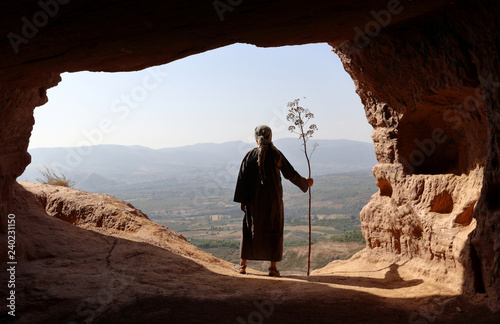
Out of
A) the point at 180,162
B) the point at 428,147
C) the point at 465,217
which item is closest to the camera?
the point at 465,217

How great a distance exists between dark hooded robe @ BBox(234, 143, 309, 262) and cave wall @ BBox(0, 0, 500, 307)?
5.79 feet

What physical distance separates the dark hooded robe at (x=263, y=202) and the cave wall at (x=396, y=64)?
69.5 inches

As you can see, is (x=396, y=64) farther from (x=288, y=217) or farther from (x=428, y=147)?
A: (x=288, y=217)

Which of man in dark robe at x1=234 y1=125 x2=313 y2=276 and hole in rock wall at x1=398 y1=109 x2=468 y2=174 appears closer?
hole in rock wall at x1=398 y1=109 x2=468 y2=174

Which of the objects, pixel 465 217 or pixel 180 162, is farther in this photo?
pixel 180 162

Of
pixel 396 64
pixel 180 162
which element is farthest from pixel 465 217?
pixel 180 162

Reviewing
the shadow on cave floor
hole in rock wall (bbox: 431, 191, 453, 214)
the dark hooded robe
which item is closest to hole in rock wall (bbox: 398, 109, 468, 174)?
hole in rock wall (bbox: 431, 191, 453, 214)

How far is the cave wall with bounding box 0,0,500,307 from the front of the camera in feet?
10.6

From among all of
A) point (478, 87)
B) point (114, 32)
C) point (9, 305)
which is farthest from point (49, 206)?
point (478, 87)

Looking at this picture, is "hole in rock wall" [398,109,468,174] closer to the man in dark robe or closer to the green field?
the man in dark robe

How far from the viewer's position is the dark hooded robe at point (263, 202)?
5586 mm

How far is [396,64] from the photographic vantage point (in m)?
4.46

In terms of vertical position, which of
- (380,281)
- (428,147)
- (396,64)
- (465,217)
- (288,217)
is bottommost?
(288,217)

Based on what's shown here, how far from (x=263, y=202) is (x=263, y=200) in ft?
0.10
